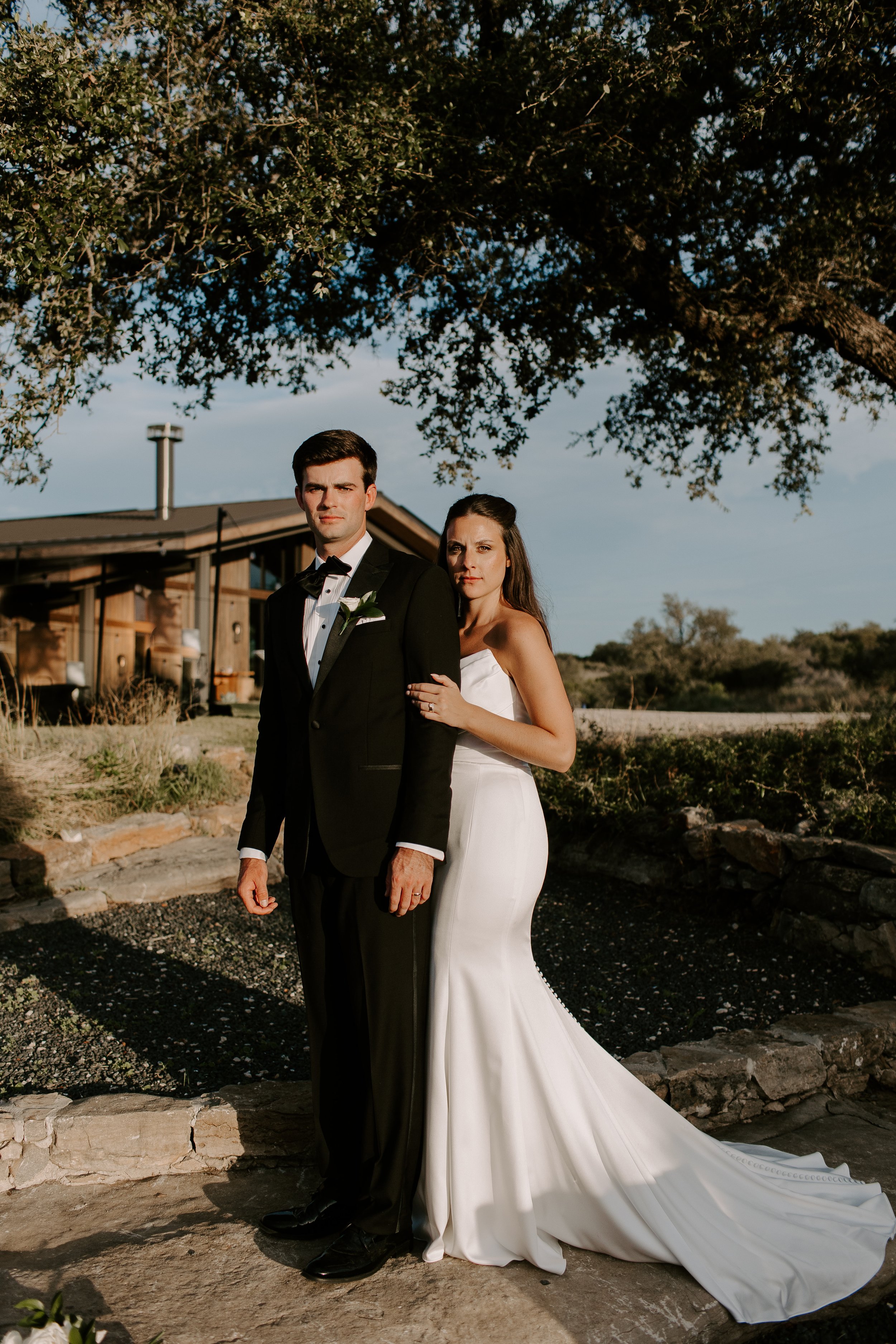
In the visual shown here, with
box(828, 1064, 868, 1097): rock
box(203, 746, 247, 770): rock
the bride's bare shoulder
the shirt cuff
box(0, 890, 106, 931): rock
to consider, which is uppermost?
the bride's bare shoulder

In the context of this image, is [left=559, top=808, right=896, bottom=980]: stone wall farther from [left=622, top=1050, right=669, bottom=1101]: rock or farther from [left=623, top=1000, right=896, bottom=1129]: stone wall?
[left=622, top=1050, right=669, bottom=1101]: rock

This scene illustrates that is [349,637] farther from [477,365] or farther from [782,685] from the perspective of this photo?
[782,685]

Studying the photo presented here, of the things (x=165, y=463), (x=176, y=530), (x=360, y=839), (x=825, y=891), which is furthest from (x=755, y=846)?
(x=165, y=463)

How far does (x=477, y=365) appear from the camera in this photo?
8.66 meters

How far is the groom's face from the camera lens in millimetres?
2803

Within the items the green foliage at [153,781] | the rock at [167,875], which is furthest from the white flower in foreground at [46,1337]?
the green foliage at [153,781]

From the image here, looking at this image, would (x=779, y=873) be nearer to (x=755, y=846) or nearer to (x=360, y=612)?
(x=755, y=846)

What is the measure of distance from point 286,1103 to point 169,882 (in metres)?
3.81

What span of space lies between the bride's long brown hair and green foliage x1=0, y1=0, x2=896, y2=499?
335 cm

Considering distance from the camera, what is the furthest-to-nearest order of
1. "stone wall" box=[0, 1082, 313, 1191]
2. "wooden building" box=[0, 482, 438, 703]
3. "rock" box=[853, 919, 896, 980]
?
"wooden building" box=[0, 482, 438, 703], "rock" box=[853, 919, 896, 980], "stone wall" box=[0, 1082, 313, 1191]

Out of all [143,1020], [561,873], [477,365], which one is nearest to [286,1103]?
[143,1020]

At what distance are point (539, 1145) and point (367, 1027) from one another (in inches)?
25.0

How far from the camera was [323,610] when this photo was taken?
2.87 metres

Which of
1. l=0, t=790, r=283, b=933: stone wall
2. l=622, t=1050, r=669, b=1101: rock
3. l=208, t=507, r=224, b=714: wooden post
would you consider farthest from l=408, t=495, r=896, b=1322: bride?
l=208, t=507, r=224, b=714: wooden post
